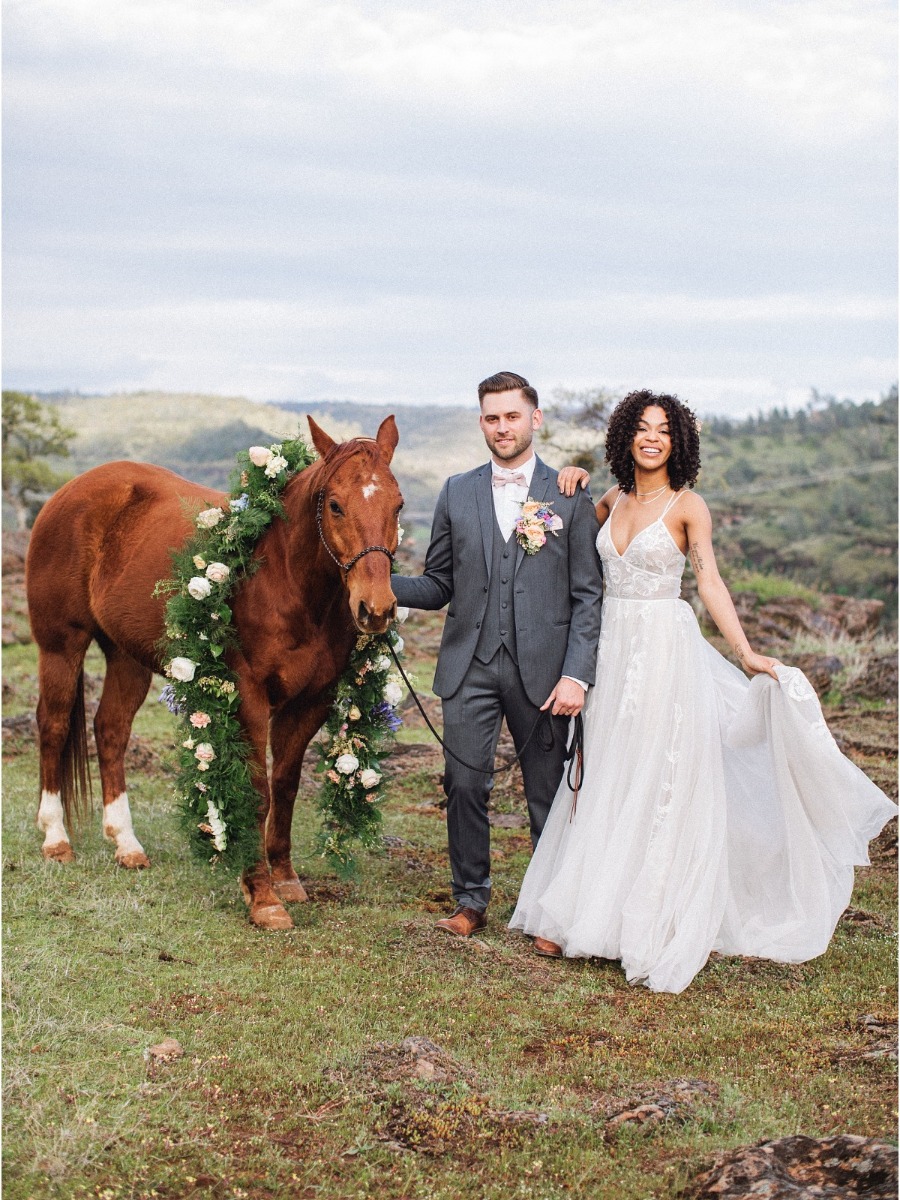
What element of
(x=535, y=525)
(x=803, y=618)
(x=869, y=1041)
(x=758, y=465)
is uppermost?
(x=758, y=465)

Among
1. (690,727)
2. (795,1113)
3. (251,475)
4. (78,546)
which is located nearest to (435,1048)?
(795,1113)

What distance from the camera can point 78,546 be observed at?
22.0 feet

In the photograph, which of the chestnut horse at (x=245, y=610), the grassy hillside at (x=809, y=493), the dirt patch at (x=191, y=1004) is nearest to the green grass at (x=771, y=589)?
the grassy hillside at (x=809, y=493)

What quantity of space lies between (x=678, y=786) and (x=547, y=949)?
93 centimetres

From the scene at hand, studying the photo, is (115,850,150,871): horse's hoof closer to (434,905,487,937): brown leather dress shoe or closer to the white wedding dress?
(434,905,487,937): brown leather dress shoe

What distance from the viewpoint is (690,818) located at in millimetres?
5051

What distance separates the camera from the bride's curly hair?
519 cm

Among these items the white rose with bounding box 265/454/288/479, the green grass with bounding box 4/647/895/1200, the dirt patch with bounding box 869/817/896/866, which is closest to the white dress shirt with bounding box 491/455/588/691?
the white rose with bounding box 265/454/288/479

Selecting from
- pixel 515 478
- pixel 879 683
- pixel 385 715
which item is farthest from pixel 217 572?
pixel 879 683

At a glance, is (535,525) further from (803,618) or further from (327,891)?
(803,618)

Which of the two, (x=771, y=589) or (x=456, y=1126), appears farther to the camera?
(x=771, y=589)

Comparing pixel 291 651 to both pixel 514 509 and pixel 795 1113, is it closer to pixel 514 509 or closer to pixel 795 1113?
pixel 514 509

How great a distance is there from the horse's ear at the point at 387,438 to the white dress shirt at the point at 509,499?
1.79 feet

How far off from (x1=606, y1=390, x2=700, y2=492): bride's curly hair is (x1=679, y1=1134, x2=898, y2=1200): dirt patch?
9.42ft
